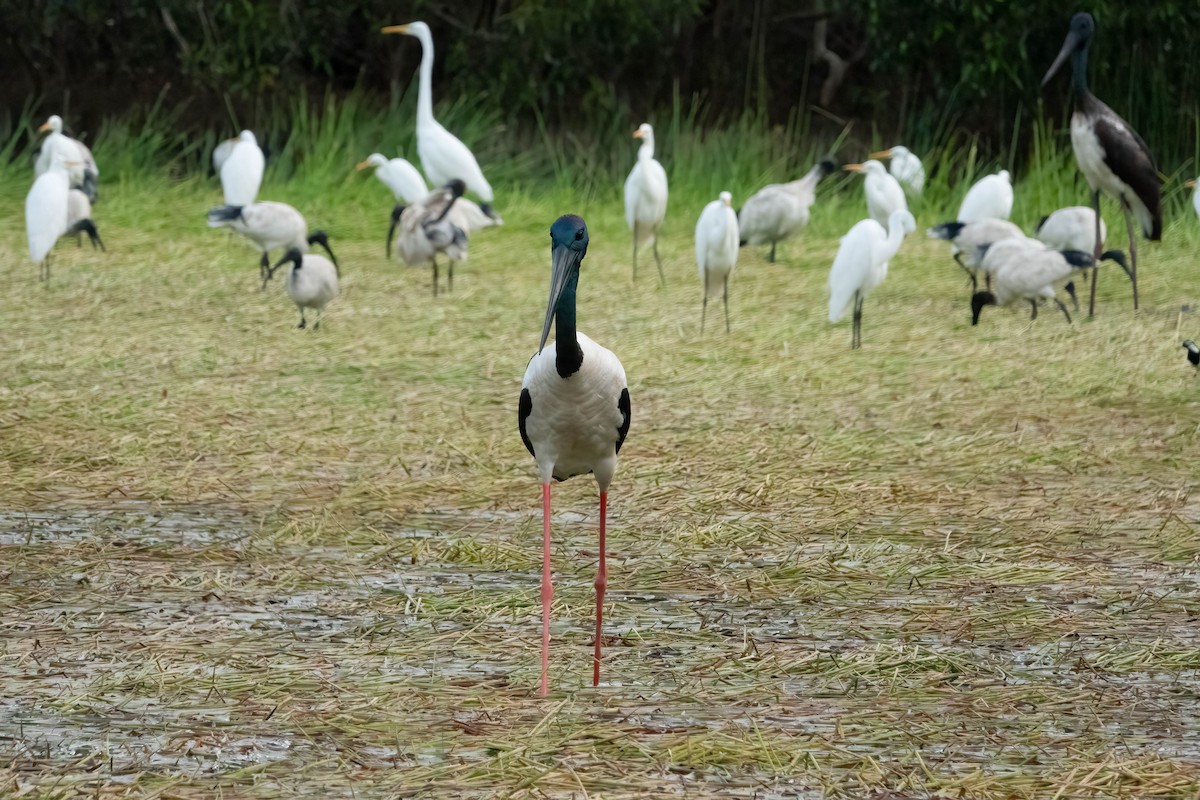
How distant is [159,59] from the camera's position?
1812 centimetres

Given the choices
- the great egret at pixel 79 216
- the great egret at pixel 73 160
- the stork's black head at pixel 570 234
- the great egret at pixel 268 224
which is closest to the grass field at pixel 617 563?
the stork's black head at pixel 570 234

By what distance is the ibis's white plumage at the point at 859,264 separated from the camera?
8.80 metres

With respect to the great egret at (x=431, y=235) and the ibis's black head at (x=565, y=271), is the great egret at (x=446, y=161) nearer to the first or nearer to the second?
the great egret at (x=431, y=235)

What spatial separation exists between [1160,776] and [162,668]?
2079 millimetres

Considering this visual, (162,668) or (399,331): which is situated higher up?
(399,331)

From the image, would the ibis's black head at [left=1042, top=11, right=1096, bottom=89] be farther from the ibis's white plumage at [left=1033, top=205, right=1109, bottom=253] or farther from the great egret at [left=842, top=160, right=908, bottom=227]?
the great egret at [left=842, top=160, right=908, bottom=227]

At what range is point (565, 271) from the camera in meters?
3.79

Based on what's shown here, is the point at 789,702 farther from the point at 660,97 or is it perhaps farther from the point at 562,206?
the point at 660,97

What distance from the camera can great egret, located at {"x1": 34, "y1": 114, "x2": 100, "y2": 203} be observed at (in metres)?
13.8

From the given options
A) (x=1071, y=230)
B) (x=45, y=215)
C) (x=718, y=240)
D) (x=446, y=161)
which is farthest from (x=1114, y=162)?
(x=45, y=215)

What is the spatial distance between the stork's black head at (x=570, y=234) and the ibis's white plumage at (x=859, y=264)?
16.7ft

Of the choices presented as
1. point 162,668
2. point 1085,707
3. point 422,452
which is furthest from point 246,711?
point 422,452

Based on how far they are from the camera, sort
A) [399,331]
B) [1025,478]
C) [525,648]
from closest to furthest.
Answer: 1. [525,648]
2. [1025,478]
3. [399,331]

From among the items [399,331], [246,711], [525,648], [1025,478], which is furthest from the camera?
[399,331]
